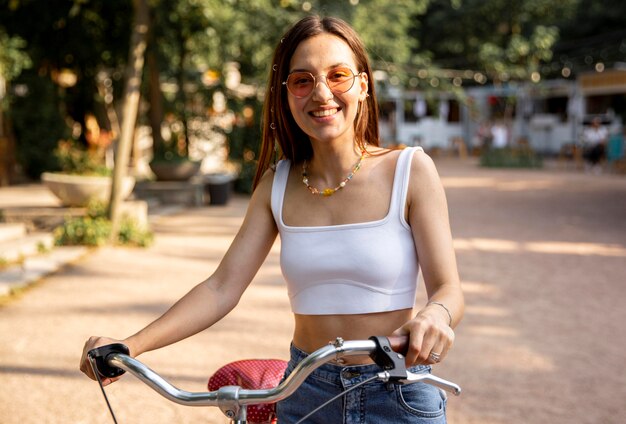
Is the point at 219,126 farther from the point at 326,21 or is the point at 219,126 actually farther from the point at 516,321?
the point at 326,21

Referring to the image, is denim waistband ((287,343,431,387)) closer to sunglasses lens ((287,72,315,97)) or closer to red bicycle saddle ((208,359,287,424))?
red bicycle saddle ((208,359,287,424))

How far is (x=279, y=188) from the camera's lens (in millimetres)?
2236

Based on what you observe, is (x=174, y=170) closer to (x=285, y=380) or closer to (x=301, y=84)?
(x=301, y=84)

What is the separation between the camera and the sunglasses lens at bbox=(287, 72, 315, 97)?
80.8 inches

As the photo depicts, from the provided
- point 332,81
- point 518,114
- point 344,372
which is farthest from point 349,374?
point 518,114

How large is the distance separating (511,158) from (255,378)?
29558 millimetres

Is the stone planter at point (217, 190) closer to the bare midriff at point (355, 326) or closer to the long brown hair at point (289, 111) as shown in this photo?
the long brown hair at point (289, 111)

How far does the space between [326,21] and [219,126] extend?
17.5m

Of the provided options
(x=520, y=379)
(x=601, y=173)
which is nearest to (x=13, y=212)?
(x=520, y=379)

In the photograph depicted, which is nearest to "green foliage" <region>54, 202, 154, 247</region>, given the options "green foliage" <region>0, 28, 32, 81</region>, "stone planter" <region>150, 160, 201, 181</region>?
"green foliage" <region>0, 28, 32, 81</region>

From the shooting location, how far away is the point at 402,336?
5.27 feet

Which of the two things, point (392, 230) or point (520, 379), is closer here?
point (392, 230)

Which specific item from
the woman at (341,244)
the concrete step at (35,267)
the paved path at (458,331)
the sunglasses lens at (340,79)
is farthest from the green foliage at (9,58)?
the sunglasses lens at (340,79)

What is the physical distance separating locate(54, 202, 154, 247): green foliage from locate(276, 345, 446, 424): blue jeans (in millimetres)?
9168
